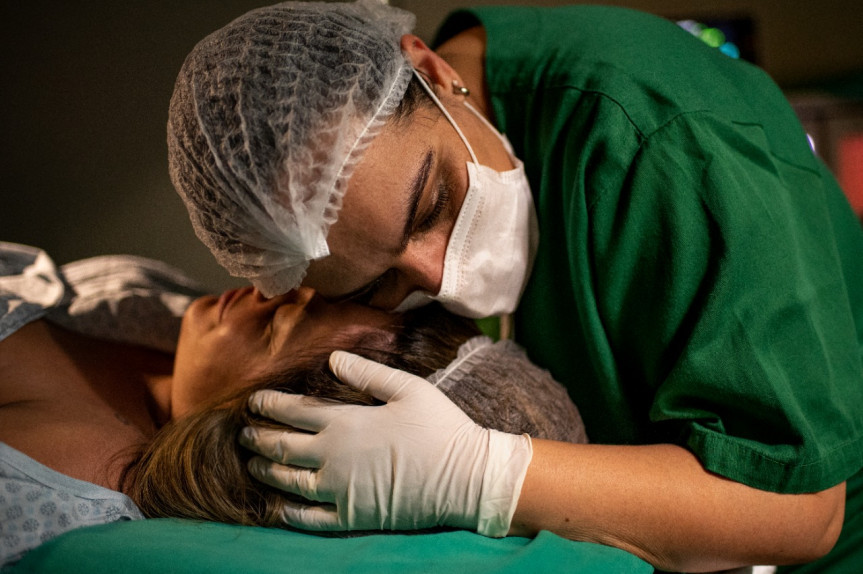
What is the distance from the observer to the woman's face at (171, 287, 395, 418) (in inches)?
45.4

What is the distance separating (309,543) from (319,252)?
40 centimetres

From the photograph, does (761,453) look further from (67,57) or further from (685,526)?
(67,57)

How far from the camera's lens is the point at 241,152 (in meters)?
0.90

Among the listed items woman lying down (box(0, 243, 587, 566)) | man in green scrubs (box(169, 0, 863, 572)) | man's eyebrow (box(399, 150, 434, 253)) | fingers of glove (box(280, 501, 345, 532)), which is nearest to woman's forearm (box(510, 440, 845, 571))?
man in green scrubs (box(169, 0, 863, 572))

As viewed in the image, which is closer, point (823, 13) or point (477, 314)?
point (477, 314)

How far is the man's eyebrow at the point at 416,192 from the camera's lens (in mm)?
968

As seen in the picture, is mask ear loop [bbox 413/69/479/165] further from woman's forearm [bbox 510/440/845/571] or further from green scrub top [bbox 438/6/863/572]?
woman's forearm [bbox 510/440/845/571]

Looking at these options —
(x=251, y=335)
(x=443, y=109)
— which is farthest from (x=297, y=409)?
(x=443, y=109)

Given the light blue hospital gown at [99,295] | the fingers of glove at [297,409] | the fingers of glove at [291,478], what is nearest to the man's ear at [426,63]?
the fingers of glove at [297,409]

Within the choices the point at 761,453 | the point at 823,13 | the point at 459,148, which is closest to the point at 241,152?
the point at 459,148

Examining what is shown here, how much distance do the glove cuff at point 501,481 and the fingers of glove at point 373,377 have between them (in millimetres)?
137

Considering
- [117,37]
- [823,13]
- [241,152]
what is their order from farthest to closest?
1. [823,13]
2. [117,37]
3. [241,152]

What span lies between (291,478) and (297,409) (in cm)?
10

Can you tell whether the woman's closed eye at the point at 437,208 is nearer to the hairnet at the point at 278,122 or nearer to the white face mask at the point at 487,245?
the white face mask at the point at 487,245
